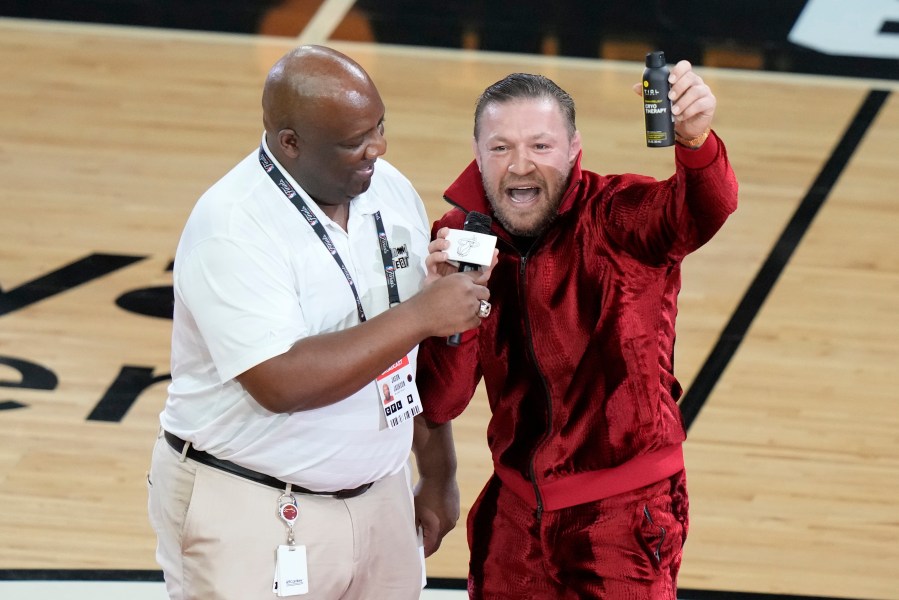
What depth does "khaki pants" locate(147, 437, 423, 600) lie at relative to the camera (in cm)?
297

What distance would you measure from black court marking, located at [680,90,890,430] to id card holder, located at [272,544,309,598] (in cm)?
259

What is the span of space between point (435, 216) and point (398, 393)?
387 cm

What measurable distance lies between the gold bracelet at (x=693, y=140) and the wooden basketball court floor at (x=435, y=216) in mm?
2084

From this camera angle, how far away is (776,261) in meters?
6.52

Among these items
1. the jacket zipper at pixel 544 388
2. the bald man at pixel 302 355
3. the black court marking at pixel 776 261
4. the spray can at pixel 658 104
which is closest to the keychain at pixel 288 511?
the bald man at pixel 302 355

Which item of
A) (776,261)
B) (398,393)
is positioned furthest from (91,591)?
(776,261)

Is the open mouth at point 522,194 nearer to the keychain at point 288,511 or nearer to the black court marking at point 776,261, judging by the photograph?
the keychain at point 288,511

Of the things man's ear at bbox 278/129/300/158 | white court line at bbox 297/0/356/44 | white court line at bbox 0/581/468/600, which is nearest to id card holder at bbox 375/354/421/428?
man's ear at bbox 278/129/300/158

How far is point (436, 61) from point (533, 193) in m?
6.23

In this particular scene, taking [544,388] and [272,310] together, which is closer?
[272,310]

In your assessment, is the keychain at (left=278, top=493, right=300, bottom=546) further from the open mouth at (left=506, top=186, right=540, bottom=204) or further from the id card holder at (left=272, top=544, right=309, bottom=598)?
the open mouth at (left=506, top=186, right=540, bottom=204)

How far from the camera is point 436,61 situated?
361 inches

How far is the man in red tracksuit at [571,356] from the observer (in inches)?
121

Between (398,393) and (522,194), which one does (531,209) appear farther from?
(398,393)
